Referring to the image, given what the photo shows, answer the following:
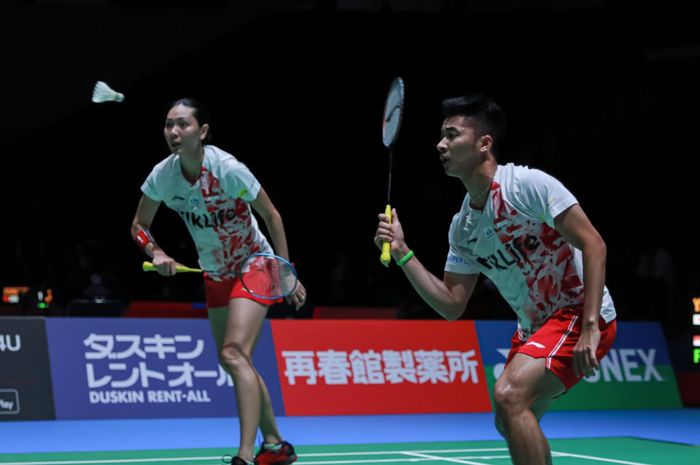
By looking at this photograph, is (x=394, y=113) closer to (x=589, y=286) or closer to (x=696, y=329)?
(x=589, y=286)

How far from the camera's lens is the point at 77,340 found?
870 centimetres

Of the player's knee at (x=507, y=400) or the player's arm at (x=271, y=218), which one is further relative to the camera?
the player's arm at (x=271, y=218)

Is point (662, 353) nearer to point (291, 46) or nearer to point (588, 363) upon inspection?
point (588, 363)

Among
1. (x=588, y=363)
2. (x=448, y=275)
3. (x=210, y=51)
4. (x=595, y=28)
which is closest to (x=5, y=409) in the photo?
(x=448, y=275)

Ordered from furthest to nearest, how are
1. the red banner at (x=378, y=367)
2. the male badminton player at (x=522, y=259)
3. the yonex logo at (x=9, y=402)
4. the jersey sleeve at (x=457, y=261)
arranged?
the red banner at (x=378, y=367), the yonex logo at (x=9, y=402), the jersey sleeve at (x=457, y=261), the male badminton player at (x=522, y=259)

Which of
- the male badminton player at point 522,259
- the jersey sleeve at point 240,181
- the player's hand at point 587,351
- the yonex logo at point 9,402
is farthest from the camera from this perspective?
the yonex logo at point 9,402

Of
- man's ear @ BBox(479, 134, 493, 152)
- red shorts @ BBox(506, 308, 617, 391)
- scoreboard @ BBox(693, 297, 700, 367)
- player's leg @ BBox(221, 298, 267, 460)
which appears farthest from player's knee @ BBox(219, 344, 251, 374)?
scoreboard @ BBox(693, 297, 700, 367)

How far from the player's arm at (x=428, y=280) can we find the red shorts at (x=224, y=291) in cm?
151

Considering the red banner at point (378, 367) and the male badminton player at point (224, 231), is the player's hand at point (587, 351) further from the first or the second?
the red banner at point (378, 367)

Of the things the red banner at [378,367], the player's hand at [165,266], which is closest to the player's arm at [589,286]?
the player's hand at [165,266]

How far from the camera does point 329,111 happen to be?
19.8 metres

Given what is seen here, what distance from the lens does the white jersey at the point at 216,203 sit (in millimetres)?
5812

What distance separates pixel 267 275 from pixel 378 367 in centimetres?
367

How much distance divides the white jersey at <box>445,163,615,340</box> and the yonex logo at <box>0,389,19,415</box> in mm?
5113
